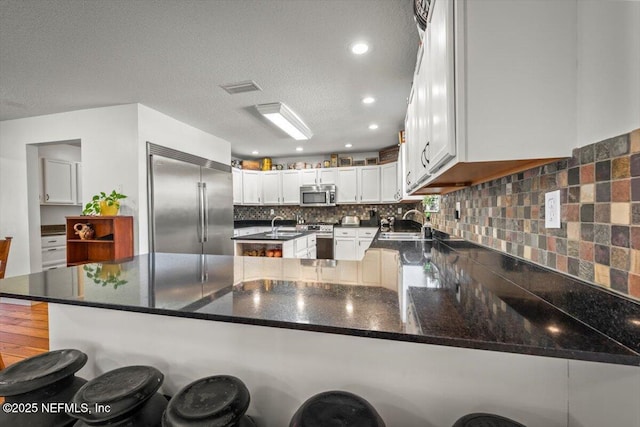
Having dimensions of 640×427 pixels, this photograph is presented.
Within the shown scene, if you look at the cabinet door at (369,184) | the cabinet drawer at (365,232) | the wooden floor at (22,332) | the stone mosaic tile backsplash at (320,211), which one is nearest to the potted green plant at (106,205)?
the wooden floor at (22,332)

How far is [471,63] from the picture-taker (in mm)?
805

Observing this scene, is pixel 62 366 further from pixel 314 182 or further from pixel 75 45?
pixel 314 182

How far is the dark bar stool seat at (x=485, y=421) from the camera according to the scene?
23.5 inches

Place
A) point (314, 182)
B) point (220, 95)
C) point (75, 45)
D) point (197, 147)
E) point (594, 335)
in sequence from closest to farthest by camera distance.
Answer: point (594, 335) < point (75, 45) < point (220, 95) < point (197, 147) < point (314, 182)

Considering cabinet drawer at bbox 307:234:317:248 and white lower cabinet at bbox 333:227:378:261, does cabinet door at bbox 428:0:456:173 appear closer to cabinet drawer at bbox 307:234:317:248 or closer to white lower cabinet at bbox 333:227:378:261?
cabinet drawer at bbox 307:234:317:248

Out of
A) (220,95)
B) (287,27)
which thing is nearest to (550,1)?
(287,27)

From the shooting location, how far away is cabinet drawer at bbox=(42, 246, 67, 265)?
4.15 meters

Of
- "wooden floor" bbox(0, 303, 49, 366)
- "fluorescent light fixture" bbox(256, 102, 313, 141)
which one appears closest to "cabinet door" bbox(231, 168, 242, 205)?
"fluorescent light fixture" bbox(256, 102, 313, 141)

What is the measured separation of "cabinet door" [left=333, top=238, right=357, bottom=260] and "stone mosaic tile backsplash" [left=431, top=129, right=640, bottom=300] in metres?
3.92

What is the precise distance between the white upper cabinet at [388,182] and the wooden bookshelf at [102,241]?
12.9 ft

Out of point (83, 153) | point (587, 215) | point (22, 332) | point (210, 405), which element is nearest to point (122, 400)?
point (210, 405)

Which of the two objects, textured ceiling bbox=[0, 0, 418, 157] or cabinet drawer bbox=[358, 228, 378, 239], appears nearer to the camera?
textured ceiling bbox=[0, 0, 418, 157]

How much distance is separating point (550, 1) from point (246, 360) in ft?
4.59

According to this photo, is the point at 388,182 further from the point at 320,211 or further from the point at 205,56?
the point at 205,56
